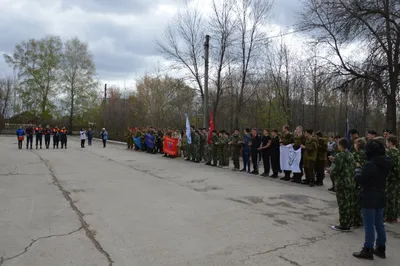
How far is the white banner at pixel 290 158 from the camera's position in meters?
12.4

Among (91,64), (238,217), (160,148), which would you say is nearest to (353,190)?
(238,217)

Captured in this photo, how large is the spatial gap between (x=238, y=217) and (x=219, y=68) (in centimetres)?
1949

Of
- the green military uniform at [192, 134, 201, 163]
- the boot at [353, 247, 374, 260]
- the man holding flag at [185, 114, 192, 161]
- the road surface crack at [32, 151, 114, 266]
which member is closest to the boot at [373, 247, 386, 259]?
the boot at [353, 247, 374, 260]

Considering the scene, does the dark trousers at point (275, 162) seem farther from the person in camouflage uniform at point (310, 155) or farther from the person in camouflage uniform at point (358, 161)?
the person in camouflage uniform at point (358, 161)

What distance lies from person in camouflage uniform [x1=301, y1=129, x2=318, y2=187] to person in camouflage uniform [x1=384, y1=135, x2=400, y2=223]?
4.40m

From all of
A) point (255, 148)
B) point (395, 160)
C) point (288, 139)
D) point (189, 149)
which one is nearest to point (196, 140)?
point (189, 149)

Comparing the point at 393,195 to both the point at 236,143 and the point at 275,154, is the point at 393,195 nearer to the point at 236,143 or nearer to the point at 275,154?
the point at 275,154

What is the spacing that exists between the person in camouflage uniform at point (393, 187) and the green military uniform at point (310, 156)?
4426 mm

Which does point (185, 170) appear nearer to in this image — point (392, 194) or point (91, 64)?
point (392, 194)

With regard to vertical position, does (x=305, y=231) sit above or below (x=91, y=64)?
below

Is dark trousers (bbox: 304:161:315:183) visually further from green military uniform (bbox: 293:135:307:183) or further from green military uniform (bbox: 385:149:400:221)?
green military uniform (bbox: 385:149:400:221)

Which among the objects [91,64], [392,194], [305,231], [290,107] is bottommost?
[305,231]

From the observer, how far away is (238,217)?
23.6 feet

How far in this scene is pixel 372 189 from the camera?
198 inches
